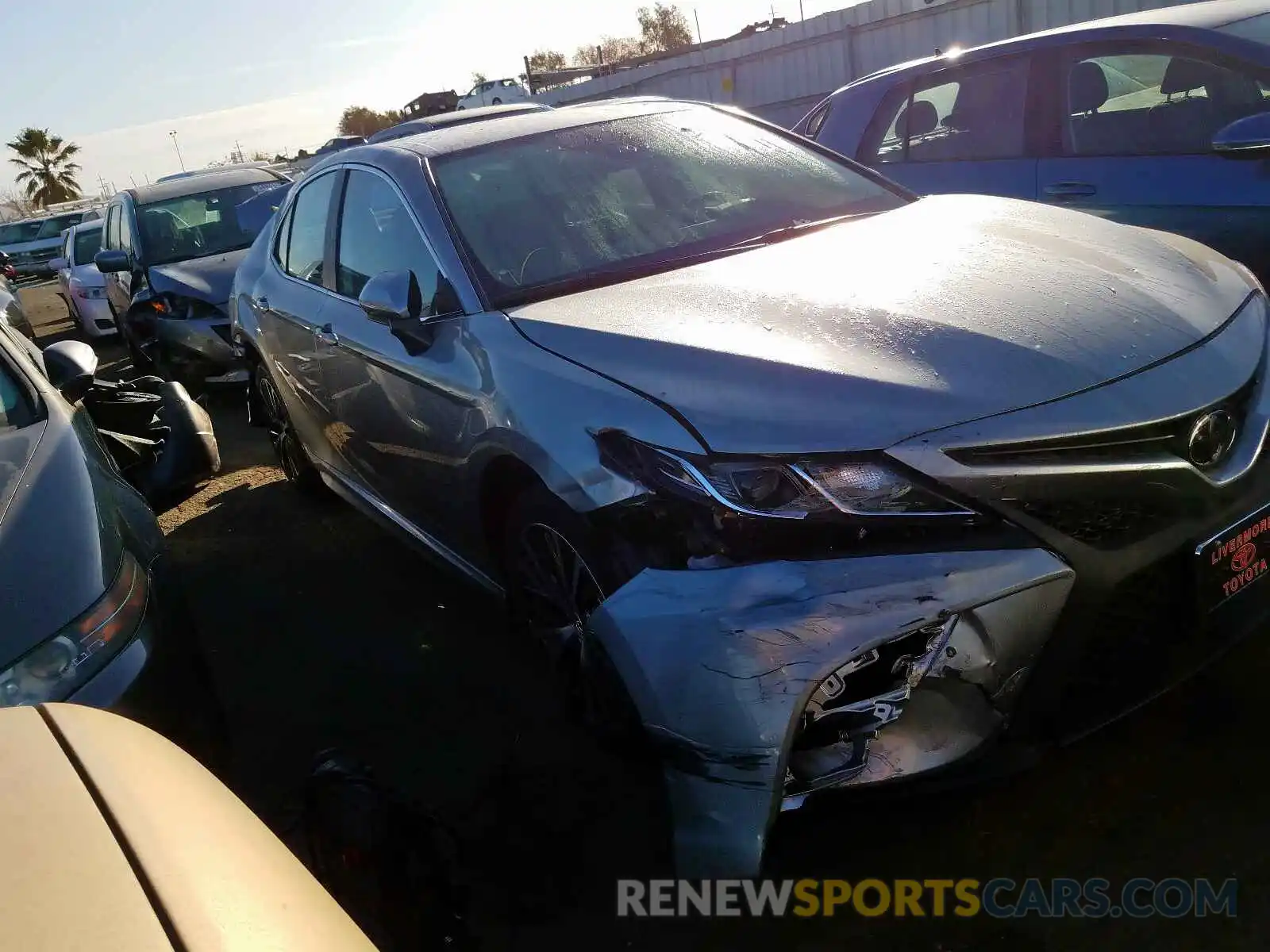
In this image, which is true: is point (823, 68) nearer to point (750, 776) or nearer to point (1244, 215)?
point (1244, 215)

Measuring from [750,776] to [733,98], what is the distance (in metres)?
20.2

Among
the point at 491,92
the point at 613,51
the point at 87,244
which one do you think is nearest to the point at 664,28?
the point at 613,51

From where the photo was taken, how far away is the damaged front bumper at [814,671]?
6.36 ft

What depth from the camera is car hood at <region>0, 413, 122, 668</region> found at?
2404 millimetres

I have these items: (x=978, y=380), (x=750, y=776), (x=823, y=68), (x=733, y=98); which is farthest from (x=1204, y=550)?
(x=733, y=98)

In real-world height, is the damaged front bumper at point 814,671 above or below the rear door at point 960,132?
below

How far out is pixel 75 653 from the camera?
2410mm

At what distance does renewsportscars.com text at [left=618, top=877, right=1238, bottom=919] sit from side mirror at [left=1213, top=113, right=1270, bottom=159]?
2725mm

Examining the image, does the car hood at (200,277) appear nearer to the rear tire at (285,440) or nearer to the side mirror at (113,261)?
the side mirror at (113,261)

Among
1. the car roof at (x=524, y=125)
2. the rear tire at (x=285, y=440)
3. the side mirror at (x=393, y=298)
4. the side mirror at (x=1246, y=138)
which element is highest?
the car roof at (x=524, y=125)

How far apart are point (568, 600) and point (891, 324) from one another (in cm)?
103

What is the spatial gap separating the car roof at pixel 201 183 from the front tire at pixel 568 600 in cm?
761

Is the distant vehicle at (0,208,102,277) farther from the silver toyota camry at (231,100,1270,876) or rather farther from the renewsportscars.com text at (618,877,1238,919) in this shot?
the renewsportscars.com text at (618,877,1238,919)

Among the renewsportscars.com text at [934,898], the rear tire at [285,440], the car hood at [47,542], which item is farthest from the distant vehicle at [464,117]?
the renewsportscars.com text at [934,898]
